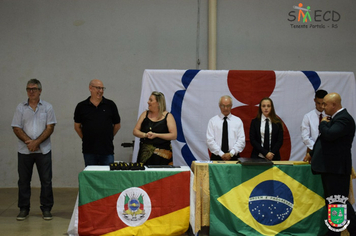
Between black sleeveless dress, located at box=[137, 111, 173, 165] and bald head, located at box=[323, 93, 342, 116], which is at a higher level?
bald head, located at box=[323, 93, 342, 116]

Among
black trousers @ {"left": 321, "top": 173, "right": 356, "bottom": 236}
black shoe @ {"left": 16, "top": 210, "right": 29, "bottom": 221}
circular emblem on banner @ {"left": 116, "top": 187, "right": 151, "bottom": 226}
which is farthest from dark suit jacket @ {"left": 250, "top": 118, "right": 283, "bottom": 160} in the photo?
black shoe @ {"left": 16, "top": 210, "right": 29, "bottom": 221}

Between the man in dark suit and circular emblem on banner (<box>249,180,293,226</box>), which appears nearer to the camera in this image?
the man in dark suit

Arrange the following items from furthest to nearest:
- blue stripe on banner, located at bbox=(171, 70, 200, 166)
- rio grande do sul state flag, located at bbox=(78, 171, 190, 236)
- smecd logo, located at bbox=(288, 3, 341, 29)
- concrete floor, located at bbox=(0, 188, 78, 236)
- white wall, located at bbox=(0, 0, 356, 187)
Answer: smecd logo, located at bbox=(288, 3, 341, 29) < white wall, located at bbox=(0, 0, 356, 187) < blue stripe on banner, located at bbox=(171, 70, 200, 166) < concrete floor, located at bbox=(0, 188, 78, 236) < rio grande do sul state flag, located at bbox=(78, 171, 190, 236)

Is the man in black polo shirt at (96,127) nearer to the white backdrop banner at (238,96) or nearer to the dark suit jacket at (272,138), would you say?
the white backdrop banner at (238,96)

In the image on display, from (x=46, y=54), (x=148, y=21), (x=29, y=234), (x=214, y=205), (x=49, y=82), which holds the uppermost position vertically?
(x=148, y=21)

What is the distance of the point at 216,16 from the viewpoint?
19.9ft

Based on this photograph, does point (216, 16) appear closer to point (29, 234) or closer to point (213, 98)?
point (213, 98)

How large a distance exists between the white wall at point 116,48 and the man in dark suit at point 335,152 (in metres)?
2.87

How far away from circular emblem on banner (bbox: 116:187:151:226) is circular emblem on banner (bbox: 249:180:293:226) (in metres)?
1.00

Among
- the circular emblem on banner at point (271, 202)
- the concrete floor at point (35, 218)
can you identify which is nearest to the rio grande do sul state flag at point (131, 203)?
the concrete floor at point (35, 218)

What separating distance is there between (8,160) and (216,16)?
3982mm

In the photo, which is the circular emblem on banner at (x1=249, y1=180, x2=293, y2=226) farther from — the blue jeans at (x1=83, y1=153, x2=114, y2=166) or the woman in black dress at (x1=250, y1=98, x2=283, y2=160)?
the blue jeans at (x1=83, y1=153, x2=114, y2=166)

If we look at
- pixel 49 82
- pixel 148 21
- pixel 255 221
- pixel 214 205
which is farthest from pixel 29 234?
pixel 148 21

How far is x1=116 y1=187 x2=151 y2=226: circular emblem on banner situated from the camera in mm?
3537
